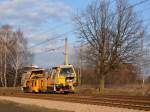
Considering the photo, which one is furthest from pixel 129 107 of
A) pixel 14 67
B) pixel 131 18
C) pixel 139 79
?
pixel 14 67

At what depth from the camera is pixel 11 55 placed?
9388cm

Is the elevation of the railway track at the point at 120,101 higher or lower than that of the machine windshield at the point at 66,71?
lower

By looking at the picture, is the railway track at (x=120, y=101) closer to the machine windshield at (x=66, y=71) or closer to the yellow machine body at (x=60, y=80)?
the yellow machine body at (x=60, y=80)

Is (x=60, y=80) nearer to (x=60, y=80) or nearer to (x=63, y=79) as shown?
(x=60, y=80)

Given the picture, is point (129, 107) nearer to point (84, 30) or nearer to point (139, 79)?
point (84, 30)

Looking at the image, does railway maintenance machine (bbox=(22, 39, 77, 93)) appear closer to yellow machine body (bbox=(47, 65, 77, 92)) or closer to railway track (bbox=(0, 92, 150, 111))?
yellow machine body (bbox=(47, 65, 77, 92))

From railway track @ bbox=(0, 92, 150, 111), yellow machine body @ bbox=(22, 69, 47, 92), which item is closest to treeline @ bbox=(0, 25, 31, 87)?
yellow machine body @ bbox=(22, 69, 47, 92)

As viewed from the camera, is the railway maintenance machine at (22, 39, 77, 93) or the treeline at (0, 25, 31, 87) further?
the treeline at (0, 25, 31, 87)

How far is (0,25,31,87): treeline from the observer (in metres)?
89.6

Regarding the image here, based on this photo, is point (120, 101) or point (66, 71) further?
point (66, 71)

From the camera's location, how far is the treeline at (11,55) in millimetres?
89562

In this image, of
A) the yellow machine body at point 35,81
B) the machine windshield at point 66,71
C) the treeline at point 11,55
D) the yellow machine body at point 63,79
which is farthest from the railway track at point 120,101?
the treeline at point 11,55

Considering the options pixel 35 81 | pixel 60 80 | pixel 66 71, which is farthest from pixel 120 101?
pixel 35 81

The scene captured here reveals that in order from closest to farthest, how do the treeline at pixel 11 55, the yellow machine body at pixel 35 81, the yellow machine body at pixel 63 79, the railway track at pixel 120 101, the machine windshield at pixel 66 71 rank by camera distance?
the railway track at pixel 120 101 → the yellow machine body at pixel 63 79 → the machine windshield at pixel 66 71 → the yellow machine body at pixel 35 81 → the treeline at pixel 11 55
